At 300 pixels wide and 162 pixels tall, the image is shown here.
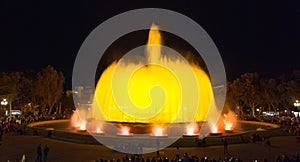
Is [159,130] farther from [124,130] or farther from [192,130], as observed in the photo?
[124,130]

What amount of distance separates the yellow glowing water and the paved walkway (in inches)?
366

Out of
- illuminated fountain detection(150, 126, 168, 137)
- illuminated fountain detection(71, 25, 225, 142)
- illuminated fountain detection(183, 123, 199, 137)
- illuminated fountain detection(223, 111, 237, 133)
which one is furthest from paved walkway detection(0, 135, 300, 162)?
illuminated fountain detection(71, 25, 225, 142)

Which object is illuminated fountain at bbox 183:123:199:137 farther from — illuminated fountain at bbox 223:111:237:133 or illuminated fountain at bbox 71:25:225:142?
illuminated fountain at bbox 223:111:237:133

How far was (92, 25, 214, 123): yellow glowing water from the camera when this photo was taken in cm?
3178

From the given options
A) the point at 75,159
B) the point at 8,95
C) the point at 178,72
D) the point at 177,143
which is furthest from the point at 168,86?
the point at 8,95

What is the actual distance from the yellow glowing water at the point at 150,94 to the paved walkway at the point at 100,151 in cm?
930

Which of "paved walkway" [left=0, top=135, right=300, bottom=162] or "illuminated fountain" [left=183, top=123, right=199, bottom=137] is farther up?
"illuminated fountain" [left=183, top=123, right=199, bottom=137]

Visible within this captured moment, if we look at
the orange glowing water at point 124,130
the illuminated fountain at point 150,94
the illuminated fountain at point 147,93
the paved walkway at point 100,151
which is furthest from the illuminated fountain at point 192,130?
the orange glowing water at point 124,130

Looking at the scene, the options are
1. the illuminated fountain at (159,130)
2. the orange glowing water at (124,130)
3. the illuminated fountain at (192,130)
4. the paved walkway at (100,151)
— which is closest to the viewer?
the paved walkway at (100,151)

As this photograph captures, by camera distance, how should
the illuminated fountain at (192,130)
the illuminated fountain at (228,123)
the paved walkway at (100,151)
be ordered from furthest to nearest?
1. the illuminated fountain at (228,123)
2. the illuminated fountain at (192,130)
3. the paved walkway at (100,151)

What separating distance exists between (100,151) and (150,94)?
13.4 meters

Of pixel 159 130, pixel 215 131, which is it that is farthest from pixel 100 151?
pixel 215 131

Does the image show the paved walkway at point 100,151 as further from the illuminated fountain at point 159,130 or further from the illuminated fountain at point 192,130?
the illuminated fountain at point 159,130

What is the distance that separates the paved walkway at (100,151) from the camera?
18.6 metres
